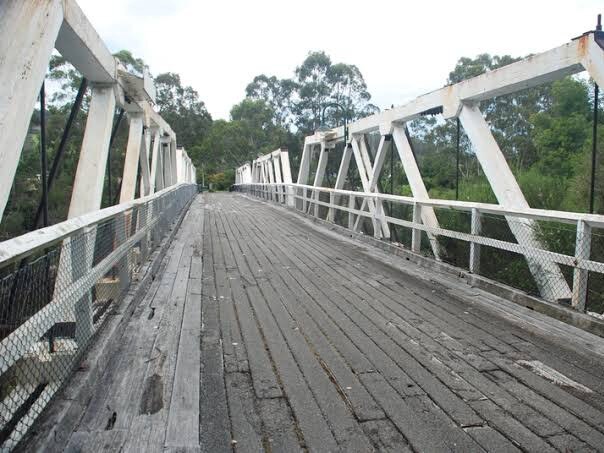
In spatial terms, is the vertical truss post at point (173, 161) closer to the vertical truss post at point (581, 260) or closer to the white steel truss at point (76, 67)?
the white steel truss at point (76, 67)

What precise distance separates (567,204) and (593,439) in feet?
18.0

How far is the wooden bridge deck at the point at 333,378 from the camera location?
8.46 ft

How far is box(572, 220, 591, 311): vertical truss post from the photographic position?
168 inches

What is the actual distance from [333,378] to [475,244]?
3.34 meters

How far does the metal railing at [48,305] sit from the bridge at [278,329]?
0.05 feet

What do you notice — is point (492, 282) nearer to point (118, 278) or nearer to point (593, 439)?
point (593, 439)

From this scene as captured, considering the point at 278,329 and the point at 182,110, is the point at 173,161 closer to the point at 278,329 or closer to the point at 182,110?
the point at 278,329

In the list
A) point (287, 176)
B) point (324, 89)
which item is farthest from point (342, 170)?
point (324, 89)

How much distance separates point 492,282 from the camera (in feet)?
18.1

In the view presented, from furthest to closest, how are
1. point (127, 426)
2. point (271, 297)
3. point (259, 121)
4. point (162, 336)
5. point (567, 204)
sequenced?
point (259, 121) → point (567, 204) → point (271, 297) → point (162, 336) → point (127, 426)

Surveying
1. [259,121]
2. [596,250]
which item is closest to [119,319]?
[596,250]

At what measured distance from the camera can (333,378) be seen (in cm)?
330

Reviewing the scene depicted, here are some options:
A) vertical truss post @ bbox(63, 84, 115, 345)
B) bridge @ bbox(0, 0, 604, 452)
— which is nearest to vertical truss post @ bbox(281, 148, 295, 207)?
bridge @ bbox(0, 0, 604, 452)

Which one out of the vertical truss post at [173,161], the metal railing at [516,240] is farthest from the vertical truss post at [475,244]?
the vertical truss post at [173,161]
